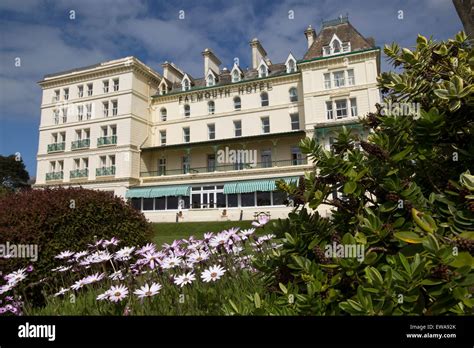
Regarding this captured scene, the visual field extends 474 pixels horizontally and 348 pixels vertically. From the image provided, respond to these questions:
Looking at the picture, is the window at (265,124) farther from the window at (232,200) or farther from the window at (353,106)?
the window at (353,106)

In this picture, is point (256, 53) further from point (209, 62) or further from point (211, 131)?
point (211, 131)

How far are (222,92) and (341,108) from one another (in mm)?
13170

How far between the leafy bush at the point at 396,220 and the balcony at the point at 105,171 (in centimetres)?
3384

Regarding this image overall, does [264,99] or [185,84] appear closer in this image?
[264,99]

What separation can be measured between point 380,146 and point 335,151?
415 mm

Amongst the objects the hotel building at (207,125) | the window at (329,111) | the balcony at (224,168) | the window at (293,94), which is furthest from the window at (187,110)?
the window at (329,111)

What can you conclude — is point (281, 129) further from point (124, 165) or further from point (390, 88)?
point (390, 88)

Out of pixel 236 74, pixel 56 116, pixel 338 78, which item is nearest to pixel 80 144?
pixel 56 116

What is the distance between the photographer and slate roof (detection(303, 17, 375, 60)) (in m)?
29.0

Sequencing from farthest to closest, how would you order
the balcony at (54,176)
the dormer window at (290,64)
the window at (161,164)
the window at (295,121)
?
the window at (161,164)
the dormer window at (290,64)
the window at (295,121)
the balcony at (54,176)

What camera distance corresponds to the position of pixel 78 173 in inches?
1278

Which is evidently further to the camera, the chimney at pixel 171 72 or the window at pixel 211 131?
the chimney at pixel 171 72

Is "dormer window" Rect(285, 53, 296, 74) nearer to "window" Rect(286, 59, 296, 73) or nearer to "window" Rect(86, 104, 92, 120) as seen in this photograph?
"window" Rect(286, 59, 296, 73)

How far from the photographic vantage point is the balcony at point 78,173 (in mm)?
32122
